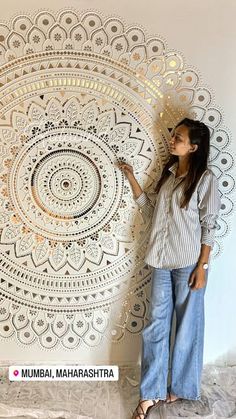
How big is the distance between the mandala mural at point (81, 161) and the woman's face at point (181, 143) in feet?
0.51

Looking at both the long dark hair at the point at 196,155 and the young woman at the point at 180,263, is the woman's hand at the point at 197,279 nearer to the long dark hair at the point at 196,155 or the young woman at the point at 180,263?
the young woman at the point at 180,263

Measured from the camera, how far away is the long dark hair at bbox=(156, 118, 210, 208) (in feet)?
6.42

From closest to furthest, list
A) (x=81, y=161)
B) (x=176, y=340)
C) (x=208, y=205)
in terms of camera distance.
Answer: (x=208, y=205) → (x=176, y=340) → (x=81, y=161)

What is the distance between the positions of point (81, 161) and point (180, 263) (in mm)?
697

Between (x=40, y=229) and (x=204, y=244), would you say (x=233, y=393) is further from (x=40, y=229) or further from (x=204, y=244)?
(x=40, y=229)

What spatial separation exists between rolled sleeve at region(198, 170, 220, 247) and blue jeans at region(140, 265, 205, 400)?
0.68 ft

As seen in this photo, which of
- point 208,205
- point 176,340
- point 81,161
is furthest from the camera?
point 81,161

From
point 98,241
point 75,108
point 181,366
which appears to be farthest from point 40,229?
point 181,366

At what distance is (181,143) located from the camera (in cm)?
197

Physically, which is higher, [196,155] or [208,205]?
[196,155]

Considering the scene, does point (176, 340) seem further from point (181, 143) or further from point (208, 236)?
point (181, 143)

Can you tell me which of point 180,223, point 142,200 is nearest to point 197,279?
point 180,223

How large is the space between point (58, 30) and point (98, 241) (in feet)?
3.41

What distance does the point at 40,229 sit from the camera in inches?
86.3
